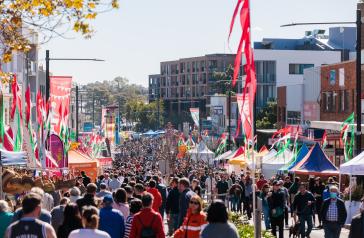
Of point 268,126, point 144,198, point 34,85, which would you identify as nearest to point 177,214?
point 144,198

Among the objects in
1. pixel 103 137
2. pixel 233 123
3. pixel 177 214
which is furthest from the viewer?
pixel 233 123

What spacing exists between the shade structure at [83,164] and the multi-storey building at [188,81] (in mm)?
108288

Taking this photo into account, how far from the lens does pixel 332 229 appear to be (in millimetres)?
18062

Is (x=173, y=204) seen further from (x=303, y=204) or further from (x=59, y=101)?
(x=59, y=101)

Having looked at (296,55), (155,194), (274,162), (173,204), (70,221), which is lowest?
(274,162)

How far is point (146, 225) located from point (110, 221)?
79 cm

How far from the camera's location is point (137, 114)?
566ft

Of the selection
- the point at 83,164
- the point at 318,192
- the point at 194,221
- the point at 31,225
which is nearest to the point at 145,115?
the point at 83,164

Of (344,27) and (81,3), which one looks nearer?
(81,3)

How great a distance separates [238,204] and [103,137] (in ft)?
116

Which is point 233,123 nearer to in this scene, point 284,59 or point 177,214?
point 284,59

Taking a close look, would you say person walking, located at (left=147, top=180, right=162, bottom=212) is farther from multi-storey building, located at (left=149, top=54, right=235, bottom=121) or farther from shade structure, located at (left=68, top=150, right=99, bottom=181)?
multi-storey building, located at (left=149, top=54, right=235, bottom=121)

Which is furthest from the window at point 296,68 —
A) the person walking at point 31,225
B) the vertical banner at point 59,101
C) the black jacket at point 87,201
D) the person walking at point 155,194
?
the person walking at point 31,225

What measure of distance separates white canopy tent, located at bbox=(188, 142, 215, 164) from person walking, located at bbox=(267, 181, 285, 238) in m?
42.7
